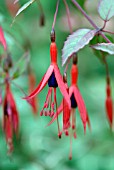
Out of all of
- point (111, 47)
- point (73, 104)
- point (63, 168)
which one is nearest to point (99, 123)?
point (63, 168)

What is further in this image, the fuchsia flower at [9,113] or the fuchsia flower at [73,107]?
the fuchsia flower at [9,113]

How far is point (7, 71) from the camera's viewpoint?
1176 mm

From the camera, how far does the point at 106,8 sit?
91 centimetres

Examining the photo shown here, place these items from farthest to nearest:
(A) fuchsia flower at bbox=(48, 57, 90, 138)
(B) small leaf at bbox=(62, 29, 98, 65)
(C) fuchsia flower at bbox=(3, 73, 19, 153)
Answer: (C) fuchsia flower at bbox=(3, 73, 19, 153) → (A) fuchsia flower at bbox=(48, 57, 90, 138) → (B) small leaf at bbox=(62, 29, 98, 65)

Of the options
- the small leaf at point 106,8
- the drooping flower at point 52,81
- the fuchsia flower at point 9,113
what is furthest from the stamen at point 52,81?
the fuchsia flower at point 9,113

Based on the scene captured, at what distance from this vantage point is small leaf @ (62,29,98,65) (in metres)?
0.79

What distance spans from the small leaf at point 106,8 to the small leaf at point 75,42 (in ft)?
0.21

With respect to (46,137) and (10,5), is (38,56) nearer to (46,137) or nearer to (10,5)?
(46,137)

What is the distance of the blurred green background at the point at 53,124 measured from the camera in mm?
1732

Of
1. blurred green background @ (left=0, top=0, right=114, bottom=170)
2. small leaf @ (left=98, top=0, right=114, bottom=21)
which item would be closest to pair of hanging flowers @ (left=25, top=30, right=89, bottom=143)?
small leaf @ (left=98, top=0, right=114, bottom=21)

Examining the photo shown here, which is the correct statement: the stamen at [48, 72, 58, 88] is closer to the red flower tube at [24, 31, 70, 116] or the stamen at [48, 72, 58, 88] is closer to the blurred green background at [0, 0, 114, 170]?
the red flower tube at [24, 31, 70, 116]

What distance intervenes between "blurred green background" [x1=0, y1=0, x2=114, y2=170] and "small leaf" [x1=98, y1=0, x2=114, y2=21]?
511 millimetres

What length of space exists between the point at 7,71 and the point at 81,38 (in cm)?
38

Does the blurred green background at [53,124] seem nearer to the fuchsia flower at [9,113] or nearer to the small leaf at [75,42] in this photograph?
the fuchsia flower at [9,113]
